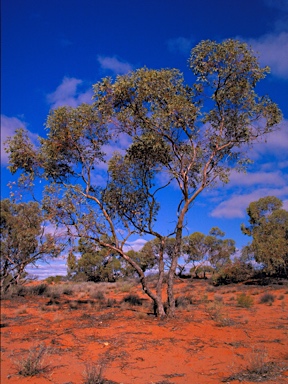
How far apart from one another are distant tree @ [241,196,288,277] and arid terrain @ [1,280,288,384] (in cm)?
1392

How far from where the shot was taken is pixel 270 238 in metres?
30.0

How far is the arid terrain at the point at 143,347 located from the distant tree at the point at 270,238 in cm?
1392

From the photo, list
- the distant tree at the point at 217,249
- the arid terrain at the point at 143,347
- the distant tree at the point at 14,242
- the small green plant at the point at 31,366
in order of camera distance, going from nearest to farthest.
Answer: the arid terrain at the point at 143,347 → the small green plant at the point at 31,366 → the distant tree at the point at 14,242 → the distant tree at the point at 217,249

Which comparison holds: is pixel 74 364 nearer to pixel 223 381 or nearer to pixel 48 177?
pixel 223 381

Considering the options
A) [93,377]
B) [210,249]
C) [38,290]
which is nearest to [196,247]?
[210,249]

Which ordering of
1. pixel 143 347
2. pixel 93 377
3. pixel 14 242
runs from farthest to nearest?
pixel 14 242
pixel 143 347
pixel 93 377

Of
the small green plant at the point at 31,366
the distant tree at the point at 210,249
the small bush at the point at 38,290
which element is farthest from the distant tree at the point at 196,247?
the small green plant at the point at 31,366

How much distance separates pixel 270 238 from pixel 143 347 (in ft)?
80.7

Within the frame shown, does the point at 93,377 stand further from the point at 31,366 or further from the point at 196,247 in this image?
the point at 196,247

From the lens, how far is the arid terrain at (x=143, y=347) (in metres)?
6.55

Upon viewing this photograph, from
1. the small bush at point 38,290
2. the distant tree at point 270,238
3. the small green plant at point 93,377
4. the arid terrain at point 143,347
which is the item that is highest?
the distant tree at point 270,238

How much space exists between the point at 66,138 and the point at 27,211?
11.1 m

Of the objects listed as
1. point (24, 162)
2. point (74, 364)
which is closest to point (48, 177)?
point (24, 162)

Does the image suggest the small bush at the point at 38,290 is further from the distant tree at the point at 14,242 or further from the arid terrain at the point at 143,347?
the arid terrain at the point at 143,347
